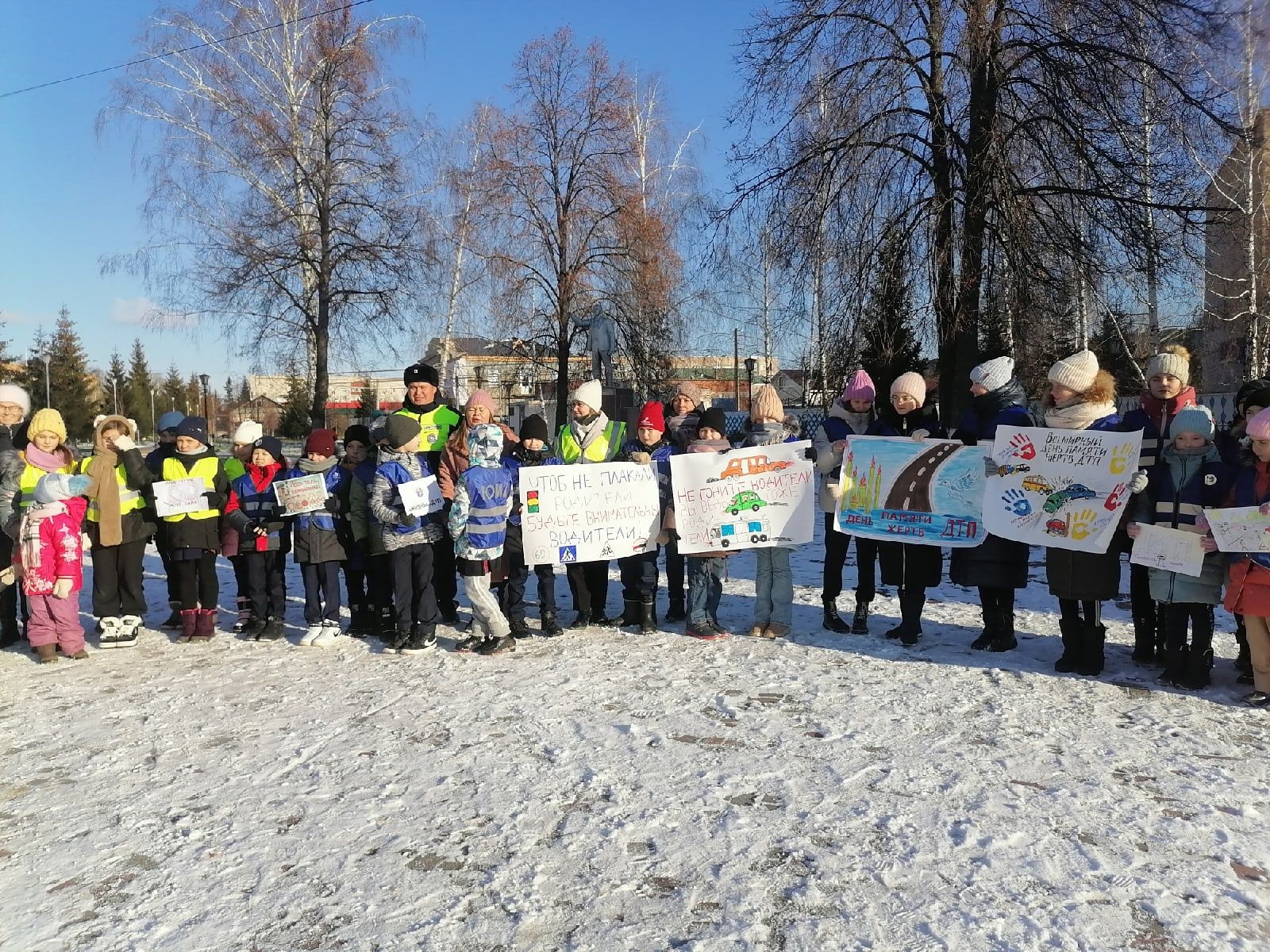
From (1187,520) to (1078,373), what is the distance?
105 centimetres

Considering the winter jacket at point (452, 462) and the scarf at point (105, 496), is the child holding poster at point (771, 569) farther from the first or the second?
the scarf at point (105, 496)

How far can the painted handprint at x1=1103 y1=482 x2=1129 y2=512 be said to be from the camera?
526 cm

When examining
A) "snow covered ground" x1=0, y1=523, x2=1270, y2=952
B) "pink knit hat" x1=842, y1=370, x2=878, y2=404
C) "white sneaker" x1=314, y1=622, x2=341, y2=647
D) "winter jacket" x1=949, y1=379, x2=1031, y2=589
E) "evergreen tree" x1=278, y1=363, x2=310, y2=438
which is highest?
"evergreen tree" x1=278, y1=363, x2=310, y2=438

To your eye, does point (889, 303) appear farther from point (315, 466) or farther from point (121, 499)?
point (121, 499)

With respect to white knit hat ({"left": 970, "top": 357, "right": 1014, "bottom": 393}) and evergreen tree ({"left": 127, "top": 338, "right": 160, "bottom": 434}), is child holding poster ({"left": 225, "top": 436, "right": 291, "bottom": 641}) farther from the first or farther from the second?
evergreen tree ({"left": 127, "top": 338, "right": 160, "bottom": 434})

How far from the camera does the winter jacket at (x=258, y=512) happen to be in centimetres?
668

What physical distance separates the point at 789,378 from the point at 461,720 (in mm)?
43466

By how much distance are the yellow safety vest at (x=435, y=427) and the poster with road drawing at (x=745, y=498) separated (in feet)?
5.60

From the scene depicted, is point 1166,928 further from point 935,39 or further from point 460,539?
point 935,39

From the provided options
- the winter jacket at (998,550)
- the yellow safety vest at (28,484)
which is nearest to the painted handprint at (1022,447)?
the winter jacket at (998,550)

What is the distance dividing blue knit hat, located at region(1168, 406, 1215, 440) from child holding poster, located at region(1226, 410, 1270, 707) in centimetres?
21

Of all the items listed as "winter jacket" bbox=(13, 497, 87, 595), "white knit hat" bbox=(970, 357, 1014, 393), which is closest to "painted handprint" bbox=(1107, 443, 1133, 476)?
"white knit hat" bbox=(970, 357, 1014, 393)

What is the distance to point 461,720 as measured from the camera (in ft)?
15.5

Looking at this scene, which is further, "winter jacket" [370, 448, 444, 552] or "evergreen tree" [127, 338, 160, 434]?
"evergreen tree" [127, 338, 160, 434]
